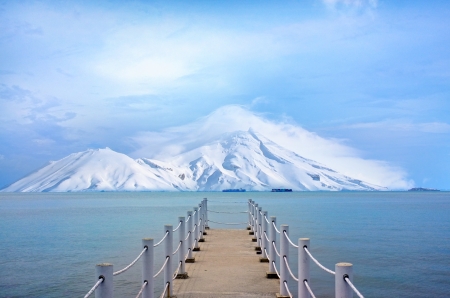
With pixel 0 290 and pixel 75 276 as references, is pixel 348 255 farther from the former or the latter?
pixel 0 290

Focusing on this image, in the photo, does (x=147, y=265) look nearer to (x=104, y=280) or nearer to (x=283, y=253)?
(x=104, y=280)

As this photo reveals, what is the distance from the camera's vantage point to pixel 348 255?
22.3 m

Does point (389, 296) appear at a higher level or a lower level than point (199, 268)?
lower

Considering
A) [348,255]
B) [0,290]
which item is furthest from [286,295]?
[348,255]

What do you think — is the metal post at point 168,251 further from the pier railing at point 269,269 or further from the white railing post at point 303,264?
the white railing post at point 303,264

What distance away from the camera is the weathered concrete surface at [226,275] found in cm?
870

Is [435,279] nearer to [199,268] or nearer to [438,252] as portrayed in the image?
[438,252]

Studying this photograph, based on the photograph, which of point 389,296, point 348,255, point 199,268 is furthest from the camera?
point 348,255

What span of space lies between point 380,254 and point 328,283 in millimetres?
8542

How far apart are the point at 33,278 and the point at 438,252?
18877 millimetres

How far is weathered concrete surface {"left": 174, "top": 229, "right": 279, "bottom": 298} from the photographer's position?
28.5 ft

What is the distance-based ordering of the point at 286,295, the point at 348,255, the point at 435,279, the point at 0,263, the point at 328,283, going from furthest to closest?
the point at 348,255 → the point at 0,263 → the point at 435,279 → the point at 328,283 → the point at 286,295

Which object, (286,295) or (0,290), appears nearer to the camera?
(286,295)

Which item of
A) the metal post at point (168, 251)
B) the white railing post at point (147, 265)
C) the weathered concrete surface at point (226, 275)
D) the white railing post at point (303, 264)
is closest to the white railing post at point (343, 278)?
the white railing post at point (303, 264)
